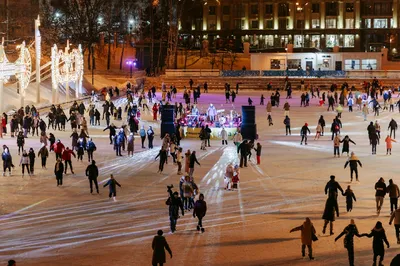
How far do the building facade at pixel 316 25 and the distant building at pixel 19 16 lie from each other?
2272 centimetres

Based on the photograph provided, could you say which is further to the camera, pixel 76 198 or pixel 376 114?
pixel 376 114

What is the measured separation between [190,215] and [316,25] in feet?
270

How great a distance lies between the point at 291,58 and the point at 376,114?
36.1 metres

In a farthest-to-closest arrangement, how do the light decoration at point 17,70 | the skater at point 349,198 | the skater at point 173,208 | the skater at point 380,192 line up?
the light decoration at point 17,70
the skater at point 380,192
the skater at point 349,198
the skater at point 173,208

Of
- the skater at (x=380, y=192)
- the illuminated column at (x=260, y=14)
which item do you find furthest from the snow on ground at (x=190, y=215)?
the illuminated column at (x=260, y=14)

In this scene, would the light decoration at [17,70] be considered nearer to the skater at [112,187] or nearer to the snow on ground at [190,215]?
the snow on ground at [190,215]

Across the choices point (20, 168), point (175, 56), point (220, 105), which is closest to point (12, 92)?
point (220, 105)

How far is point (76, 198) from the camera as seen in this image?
870 inches

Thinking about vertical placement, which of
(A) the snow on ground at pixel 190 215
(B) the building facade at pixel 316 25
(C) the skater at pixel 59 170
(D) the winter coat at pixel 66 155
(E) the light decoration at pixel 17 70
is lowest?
(A) the snow on ground at pixel 190 215

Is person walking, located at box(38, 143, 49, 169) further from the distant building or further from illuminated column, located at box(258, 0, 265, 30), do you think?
illuminated column, located at box(258, 0, 265, 30)

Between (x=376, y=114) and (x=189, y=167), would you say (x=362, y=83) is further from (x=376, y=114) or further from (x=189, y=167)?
(x=189, y=167)

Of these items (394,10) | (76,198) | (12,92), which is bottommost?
(76,198)

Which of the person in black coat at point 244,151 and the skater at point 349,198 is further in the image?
the person in black coat at point 244,151

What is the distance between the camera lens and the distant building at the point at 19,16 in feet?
256
